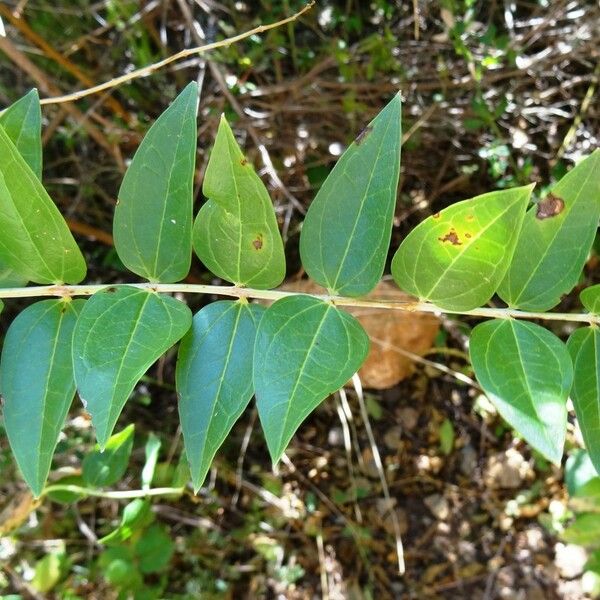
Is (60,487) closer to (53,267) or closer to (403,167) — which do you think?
(53,267)

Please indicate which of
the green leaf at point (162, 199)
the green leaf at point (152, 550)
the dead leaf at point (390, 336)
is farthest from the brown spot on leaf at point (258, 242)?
the green leaf at point (152, 550)

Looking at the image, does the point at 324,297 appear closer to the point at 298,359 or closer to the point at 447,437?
the point at 298,359

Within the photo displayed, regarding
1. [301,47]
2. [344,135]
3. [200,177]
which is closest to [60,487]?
[200,177]

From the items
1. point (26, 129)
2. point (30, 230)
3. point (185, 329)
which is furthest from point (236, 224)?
point (26, 129)

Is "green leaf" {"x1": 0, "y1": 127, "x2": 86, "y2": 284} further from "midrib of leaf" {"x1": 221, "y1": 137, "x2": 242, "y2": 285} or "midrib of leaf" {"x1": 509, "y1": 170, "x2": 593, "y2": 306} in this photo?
"midrib of leaf" {"x1": 509, "y1": 170, "x2": 593, "y2": 306}

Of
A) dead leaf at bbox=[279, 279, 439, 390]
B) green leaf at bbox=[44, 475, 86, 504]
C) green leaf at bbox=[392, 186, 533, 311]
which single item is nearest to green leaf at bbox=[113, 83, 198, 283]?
green leaf at bbox=[392, 186, 533, 311]

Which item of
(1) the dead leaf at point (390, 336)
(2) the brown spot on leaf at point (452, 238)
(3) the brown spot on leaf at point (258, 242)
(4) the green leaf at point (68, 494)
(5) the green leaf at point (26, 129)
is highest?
(5) the green leaf at point (26, 129)

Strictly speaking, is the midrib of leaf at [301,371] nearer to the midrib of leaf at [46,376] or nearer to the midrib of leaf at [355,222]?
the midrib of leaf at [355,222]
